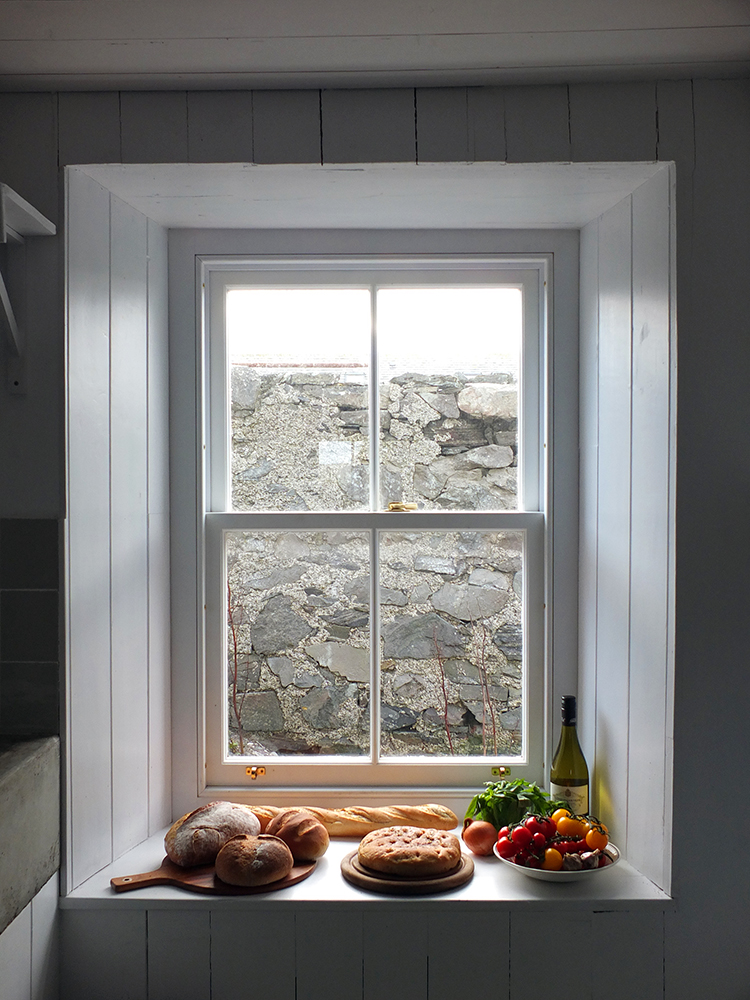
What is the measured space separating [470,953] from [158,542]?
45.8 inches

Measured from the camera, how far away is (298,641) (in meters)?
2.06

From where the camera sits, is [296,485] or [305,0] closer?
[305,0]

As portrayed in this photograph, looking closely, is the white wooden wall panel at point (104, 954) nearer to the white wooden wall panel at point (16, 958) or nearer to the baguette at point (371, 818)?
the white wooden wall panel at point (16, 958)

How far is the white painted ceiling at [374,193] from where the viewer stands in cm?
160

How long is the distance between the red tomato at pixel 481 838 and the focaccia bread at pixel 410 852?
58 mm

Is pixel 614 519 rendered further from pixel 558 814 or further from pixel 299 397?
pixel 299 397

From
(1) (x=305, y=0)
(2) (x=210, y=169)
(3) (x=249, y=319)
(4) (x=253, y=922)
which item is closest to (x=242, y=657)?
(4) (x=253, y=922)

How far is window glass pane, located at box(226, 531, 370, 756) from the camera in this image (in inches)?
81.0

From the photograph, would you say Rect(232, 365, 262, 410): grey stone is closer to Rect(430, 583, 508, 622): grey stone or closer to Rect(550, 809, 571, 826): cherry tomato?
Rect(430, 583, 508, 622): grey stone

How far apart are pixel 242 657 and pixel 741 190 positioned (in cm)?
159

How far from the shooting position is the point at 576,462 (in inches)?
79.5

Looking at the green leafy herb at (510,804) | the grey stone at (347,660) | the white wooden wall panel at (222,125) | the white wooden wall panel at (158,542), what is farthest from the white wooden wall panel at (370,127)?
the green leafy herb at (510,804)

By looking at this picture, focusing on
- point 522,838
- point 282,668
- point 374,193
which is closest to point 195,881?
point 282,668

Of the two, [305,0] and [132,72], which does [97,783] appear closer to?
[132,72]
